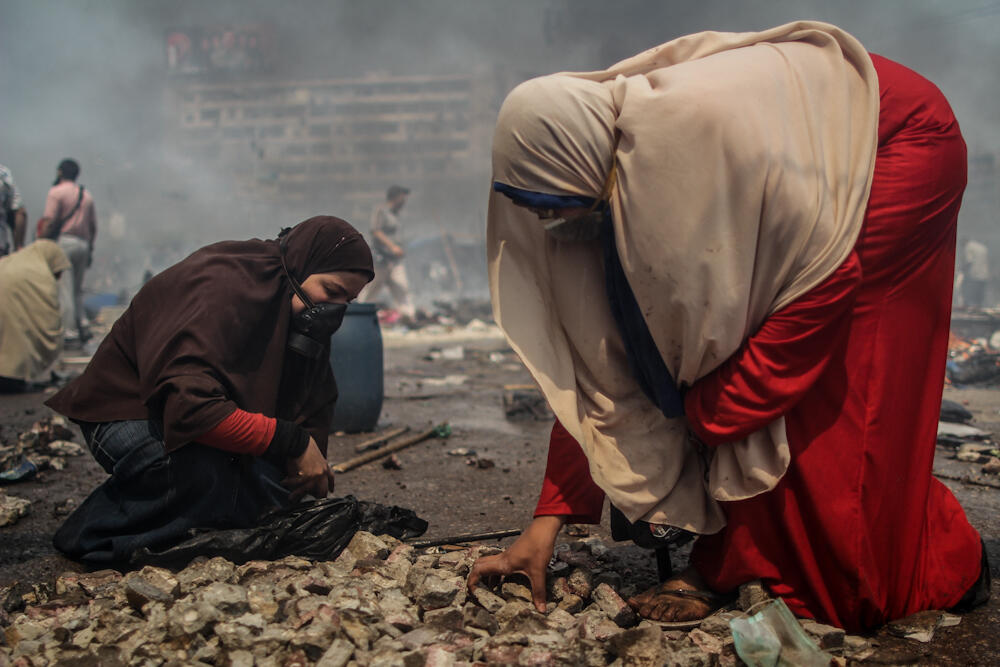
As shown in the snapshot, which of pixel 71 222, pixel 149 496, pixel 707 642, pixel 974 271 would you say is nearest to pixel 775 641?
pixel 707 642

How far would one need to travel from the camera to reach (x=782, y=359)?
5.49 ft

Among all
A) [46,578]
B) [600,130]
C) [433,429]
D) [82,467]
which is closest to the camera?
[600,130]

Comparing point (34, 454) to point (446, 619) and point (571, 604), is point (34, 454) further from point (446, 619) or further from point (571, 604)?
point (571, 604)

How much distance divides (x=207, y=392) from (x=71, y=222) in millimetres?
7386

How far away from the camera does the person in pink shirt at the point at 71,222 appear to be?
809 centimetres

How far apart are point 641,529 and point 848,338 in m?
0.74

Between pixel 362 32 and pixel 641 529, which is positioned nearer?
pixel 641 529

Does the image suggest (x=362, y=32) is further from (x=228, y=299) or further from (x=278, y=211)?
(x=228, y=299)

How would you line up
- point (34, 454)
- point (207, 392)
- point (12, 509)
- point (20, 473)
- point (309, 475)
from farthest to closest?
1. point (34, 454)
2. point (20, 473)
3. point (12, 509)
4. point (309, 475)
5. point (207, 392)

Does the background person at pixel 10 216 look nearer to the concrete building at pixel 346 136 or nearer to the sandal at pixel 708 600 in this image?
the sandal at pixel 708 600

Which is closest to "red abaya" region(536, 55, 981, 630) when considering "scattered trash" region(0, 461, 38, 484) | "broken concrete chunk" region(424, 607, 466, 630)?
"broken concrete chunk" region(424, 607, 466, 630)

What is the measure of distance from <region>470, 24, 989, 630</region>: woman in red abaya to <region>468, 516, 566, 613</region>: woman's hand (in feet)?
0.70

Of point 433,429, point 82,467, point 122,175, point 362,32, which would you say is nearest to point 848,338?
point 433,429

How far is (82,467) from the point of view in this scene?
3.76 m
